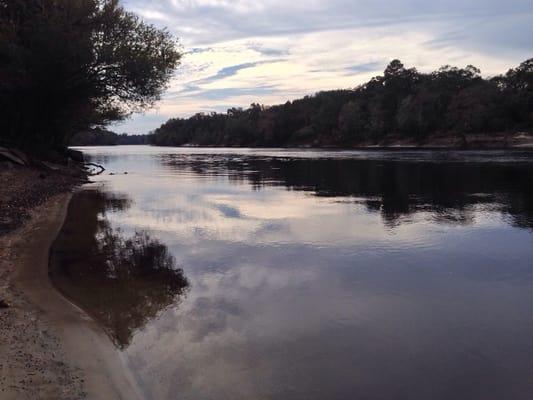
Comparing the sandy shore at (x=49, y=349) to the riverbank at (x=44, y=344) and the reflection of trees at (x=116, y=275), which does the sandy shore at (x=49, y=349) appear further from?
the reflection of trees at (x=116, y=275)

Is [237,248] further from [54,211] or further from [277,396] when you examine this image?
[54,211]

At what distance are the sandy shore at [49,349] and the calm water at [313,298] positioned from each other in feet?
1.02

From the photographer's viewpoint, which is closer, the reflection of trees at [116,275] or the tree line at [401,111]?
the reflection of trees at [116,275]

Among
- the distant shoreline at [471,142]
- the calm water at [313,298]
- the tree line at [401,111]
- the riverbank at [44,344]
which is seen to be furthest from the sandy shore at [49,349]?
the tree line at [401,111]

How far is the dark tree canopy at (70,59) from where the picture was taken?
26.9 m

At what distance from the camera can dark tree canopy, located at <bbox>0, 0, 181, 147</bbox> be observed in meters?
26.9

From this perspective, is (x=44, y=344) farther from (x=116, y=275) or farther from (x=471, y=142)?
(x=471, y=142)

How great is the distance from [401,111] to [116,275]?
4420 inches

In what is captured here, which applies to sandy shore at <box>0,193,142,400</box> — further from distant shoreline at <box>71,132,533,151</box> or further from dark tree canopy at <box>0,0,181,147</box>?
distant shoreline at <box>71,132,533,151</box>

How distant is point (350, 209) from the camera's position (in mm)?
19562

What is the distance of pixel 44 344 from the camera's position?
6527 millimetres

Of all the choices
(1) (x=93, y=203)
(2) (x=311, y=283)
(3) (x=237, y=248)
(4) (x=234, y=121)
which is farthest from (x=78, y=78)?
(4) (x=234, y=121)

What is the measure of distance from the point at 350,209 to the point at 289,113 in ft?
501

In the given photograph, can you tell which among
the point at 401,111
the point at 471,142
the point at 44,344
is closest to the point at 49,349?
the point at 44,344
